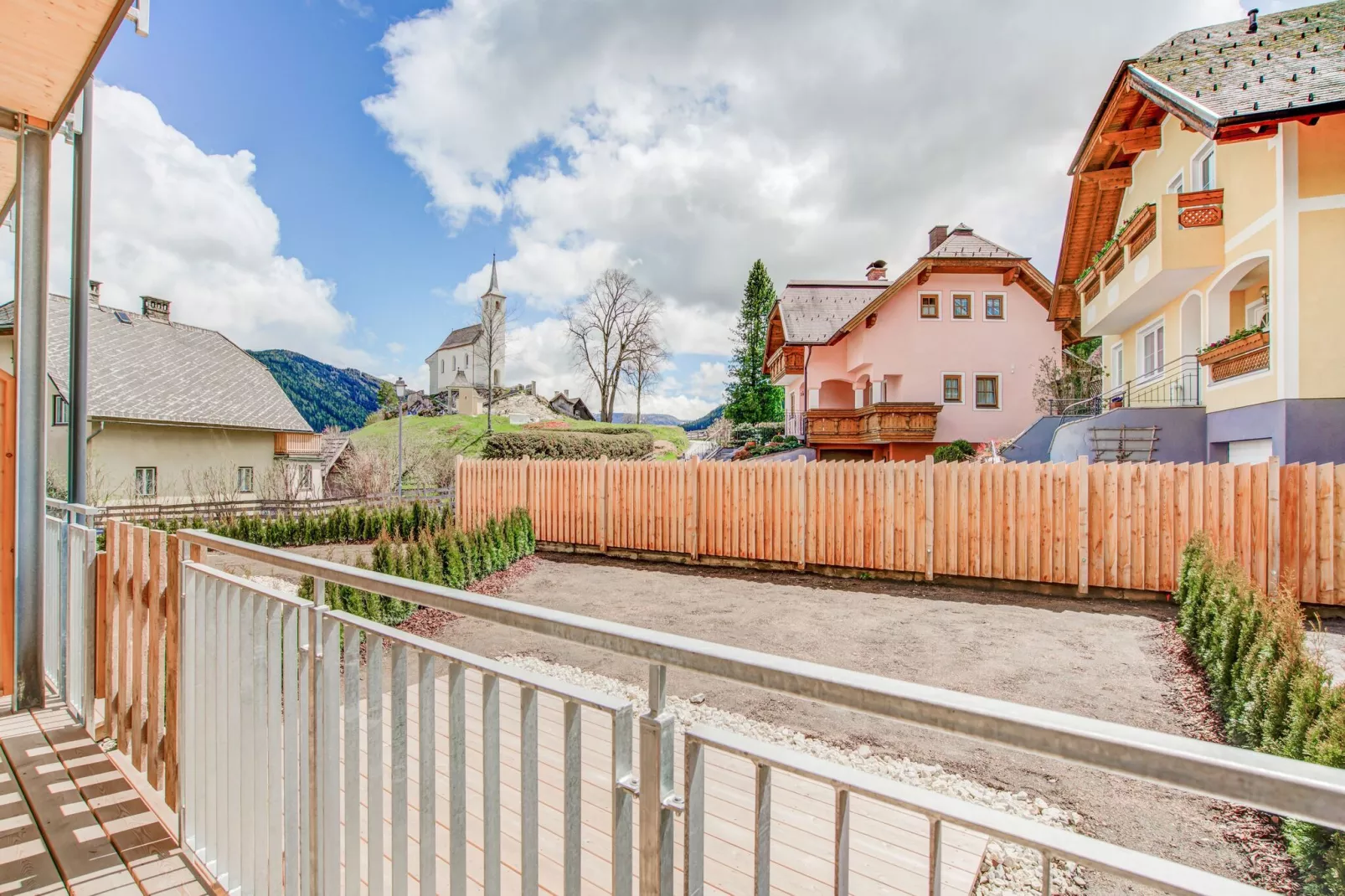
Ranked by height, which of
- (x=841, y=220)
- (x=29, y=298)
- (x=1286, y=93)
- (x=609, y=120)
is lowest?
(x=29, y=298)

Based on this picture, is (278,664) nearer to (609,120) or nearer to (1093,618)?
(1093,618)

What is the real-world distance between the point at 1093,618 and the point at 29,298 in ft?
29.3

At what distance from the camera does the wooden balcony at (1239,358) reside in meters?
8.44

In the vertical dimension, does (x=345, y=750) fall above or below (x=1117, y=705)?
above

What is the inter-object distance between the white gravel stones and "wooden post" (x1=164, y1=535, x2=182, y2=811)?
1.20 metres

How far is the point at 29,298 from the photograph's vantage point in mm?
3215

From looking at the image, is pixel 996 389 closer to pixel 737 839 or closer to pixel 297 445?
pixel 737 839

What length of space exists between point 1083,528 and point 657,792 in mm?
8333

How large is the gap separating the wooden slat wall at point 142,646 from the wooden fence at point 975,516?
26.1ft

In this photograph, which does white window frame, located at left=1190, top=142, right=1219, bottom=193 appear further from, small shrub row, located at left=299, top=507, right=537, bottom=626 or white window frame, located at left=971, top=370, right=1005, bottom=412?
small shrub row, located at left=299, top=507, right=537, bottom=626

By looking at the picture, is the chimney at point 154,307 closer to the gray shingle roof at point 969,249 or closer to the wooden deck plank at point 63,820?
the wooden deck plank at point 63,820

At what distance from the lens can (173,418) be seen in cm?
1855

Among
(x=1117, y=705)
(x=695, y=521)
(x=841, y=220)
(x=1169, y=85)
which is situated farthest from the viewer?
(x=841, y=220)

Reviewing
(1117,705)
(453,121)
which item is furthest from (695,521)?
(453,121)
